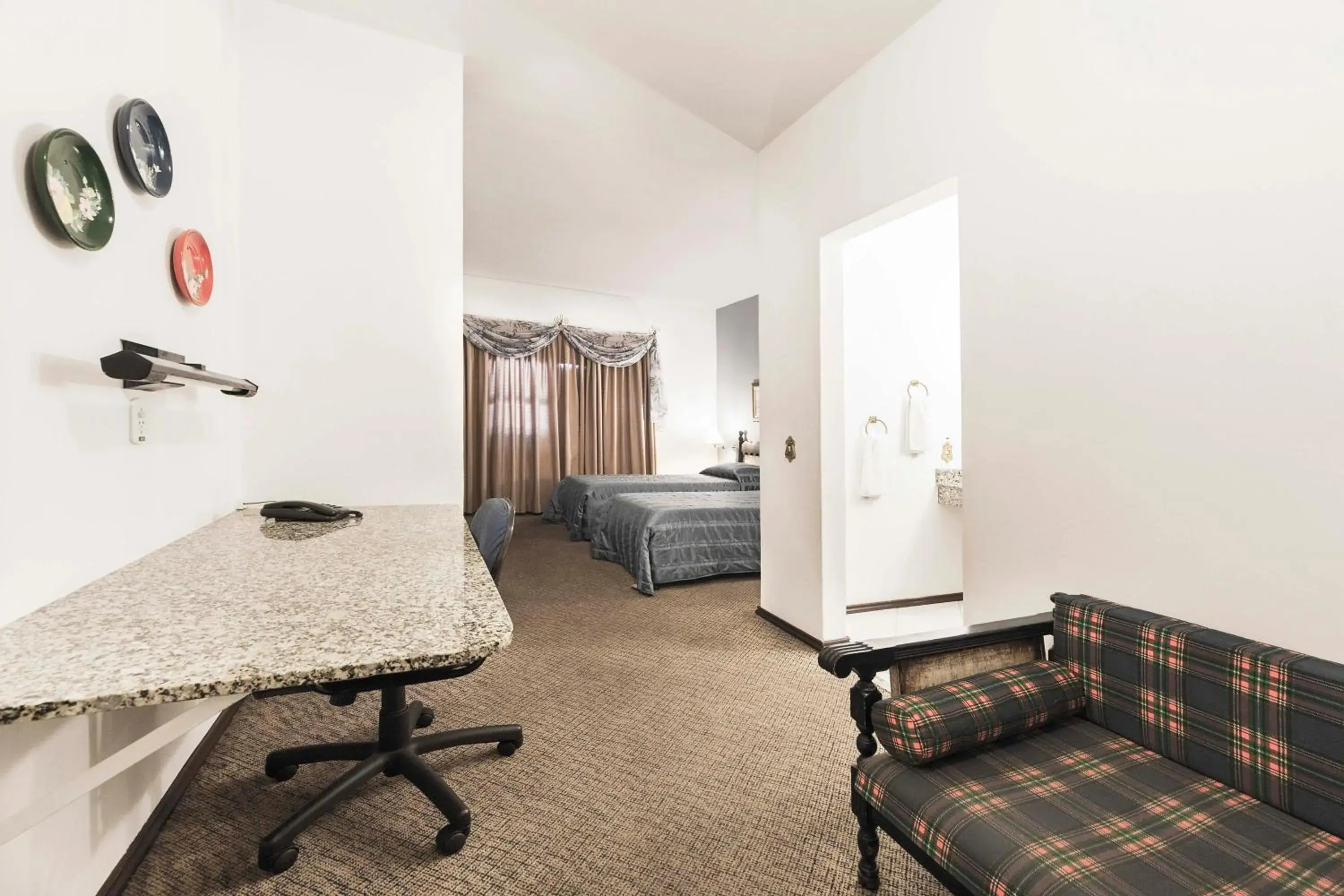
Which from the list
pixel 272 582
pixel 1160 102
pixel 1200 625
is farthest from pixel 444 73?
pixel 1200 625

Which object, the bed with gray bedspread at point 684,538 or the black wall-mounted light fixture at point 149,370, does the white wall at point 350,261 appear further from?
the bed with gray bedspread at point 684,538

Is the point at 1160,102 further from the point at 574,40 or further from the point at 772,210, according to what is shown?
the point at 574,40

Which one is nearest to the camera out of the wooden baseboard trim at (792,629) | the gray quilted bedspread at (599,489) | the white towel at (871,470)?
the wooden baseboard trim at (792,629)

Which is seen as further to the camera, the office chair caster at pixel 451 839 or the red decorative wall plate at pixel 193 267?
the red decorative wall plate at pixel 193 267

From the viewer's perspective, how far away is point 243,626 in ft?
3.06

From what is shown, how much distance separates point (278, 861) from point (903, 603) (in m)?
3.25

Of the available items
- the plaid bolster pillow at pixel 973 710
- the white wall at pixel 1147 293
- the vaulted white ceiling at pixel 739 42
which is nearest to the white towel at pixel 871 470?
the white wall at pixel 1147 293

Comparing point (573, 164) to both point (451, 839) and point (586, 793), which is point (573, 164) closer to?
point (586, 793)

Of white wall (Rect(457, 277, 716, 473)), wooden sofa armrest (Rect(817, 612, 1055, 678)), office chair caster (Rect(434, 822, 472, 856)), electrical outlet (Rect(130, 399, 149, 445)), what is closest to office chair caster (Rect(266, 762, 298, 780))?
office chair caster (Rect(434, 822, 472, 856))

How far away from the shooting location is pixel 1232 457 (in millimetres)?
1309

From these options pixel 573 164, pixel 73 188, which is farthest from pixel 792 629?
pixel 573 164

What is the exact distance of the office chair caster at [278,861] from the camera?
1364mm

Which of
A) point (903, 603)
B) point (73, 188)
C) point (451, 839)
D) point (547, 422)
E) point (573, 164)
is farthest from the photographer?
point (547, 422)

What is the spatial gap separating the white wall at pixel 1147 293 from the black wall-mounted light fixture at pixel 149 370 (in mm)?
2264
